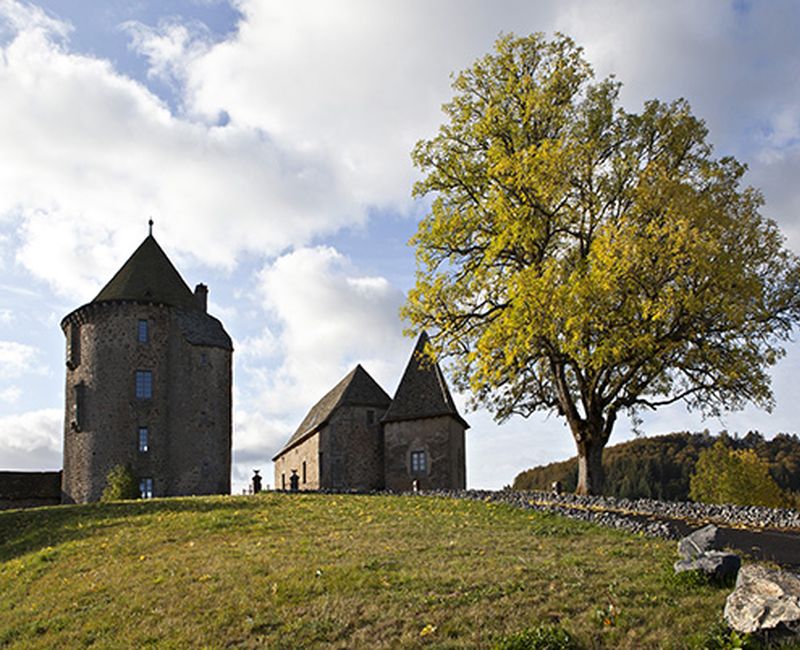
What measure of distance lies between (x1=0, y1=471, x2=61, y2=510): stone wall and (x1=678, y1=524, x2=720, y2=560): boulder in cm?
3962

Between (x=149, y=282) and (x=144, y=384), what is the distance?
230 inches

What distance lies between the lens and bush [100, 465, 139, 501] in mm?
39719

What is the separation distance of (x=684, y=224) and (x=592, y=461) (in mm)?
8853

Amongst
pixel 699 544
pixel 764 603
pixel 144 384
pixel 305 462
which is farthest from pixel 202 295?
pixel 764 603

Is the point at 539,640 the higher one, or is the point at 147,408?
the point at 147,408

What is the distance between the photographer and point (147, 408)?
43.2 m

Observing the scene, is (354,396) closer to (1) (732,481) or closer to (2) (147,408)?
(2) (147,408)

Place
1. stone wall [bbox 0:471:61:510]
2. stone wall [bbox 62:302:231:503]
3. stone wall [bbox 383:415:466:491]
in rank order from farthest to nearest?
stone wall [bbox 0:471:61:510], stone wall [bbox 62:302:231:503], stone wall [bbox 383:415:466:491]

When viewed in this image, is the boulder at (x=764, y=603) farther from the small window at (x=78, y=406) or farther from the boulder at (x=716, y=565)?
the small window at (x=78, y=406)

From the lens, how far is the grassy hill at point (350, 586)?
12055mm

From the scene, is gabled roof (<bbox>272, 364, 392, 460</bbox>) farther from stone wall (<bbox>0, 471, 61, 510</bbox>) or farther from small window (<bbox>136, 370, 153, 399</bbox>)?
stone wall (<bbox>0, 471, 61, 510</bbox>)

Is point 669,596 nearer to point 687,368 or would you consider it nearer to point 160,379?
point 687,368

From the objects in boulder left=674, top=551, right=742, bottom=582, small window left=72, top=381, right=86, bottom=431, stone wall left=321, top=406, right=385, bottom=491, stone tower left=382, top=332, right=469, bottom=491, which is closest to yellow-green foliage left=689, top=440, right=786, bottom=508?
stone tower left=382, top=332, right=469, bottom=491

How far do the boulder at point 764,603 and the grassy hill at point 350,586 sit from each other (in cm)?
48
